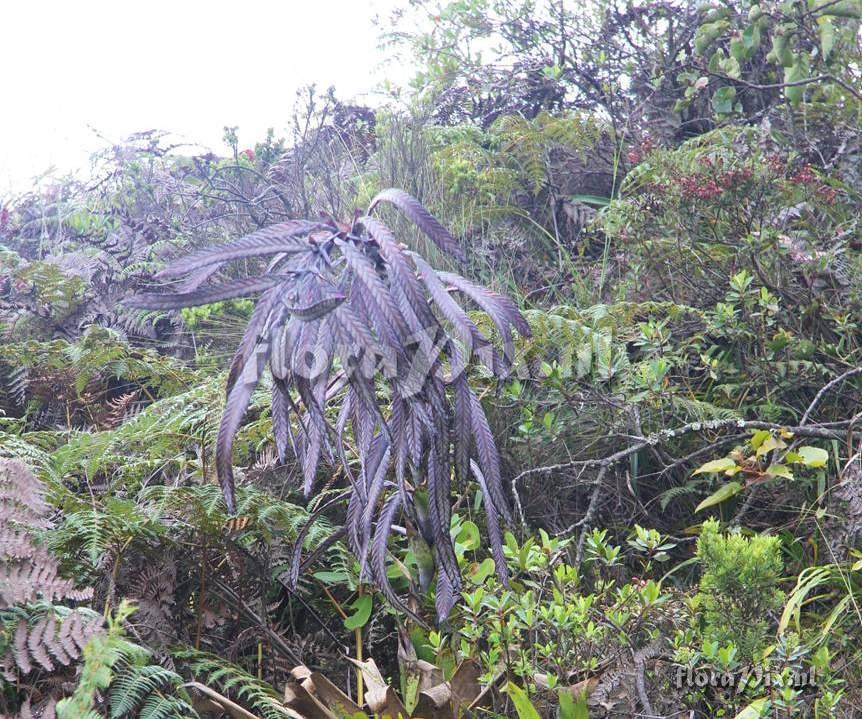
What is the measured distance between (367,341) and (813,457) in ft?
4.73

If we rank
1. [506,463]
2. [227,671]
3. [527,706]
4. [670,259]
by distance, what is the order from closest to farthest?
[527,706], [227,671], [506,463], [670,259]

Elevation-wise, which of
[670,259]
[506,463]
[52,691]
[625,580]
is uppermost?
[670,259]

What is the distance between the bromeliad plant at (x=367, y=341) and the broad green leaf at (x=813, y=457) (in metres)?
0.99

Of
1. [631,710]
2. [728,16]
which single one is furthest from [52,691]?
[728,16]

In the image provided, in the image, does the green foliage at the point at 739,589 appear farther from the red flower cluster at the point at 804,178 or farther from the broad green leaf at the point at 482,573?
the red flower cluster at the point at 804,178

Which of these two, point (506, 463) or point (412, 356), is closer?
point (412, 356)

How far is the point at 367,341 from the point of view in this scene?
4.62 ft

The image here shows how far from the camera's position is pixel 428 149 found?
3.88 m

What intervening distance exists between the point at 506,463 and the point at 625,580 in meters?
0.50

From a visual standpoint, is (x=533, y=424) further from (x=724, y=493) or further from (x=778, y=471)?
(x=778, y=471)

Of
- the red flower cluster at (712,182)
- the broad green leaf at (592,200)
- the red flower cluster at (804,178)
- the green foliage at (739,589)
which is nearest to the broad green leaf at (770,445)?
the green foliage at (739,589)

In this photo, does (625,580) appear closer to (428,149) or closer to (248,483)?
(248,483)

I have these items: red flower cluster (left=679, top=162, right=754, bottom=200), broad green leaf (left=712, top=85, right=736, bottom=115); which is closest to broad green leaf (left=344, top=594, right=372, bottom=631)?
red flower cluster (left=679, top=162, right=754, bottom=200)

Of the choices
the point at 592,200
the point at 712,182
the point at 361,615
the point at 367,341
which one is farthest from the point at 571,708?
the point at 592,200
